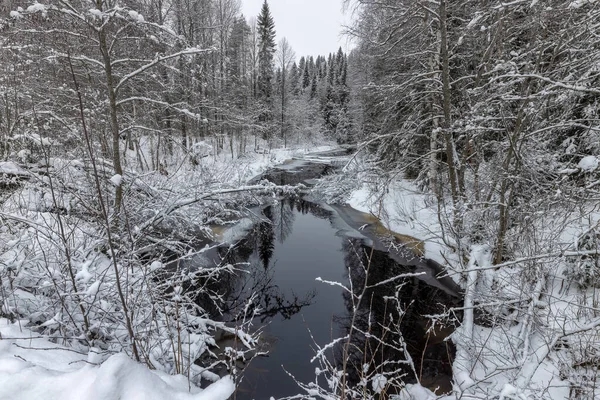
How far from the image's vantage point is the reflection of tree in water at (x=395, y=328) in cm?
539

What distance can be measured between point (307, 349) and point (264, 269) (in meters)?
3.36

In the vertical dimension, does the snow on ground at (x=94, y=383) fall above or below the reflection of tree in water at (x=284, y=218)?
above

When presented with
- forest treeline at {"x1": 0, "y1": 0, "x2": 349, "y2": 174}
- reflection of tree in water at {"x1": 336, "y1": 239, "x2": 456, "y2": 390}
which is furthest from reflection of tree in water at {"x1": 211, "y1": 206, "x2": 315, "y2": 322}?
forest treeline at {"x1": 0, "y1": 0, "x2": 349, "y2": 174}

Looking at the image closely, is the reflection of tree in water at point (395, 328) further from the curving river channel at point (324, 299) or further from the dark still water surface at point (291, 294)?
the dark still water surface at point (291, 294)

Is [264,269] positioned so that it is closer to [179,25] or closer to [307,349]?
[307,349]

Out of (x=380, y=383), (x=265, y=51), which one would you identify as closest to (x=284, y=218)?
(x=380, y=383)

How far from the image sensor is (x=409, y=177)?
609 inches

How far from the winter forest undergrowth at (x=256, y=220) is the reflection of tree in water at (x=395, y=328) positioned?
0.08m

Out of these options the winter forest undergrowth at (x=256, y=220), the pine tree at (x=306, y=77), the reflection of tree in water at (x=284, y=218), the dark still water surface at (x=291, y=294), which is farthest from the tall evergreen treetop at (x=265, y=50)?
the pine tree at (x=306, y=77)

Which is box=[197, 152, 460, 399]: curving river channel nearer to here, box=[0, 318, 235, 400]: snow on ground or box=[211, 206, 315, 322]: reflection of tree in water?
box=[211, 206, 315, 322]: reflection of tree in water

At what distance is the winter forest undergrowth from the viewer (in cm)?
262

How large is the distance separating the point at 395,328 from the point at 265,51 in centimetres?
3170

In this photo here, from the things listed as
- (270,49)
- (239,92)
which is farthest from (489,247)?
(270,49)

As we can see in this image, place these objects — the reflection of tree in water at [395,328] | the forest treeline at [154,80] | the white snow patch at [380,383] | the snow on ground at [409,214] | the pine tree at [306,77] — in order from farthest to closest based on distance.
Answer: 1. the pine tree at [306,77]
2. the snow on ground at [409,214]
3. the reflection of tree in water at [395,328]
4. the forest treeline at [154,80]
5. the white snow patch at [380,383]
